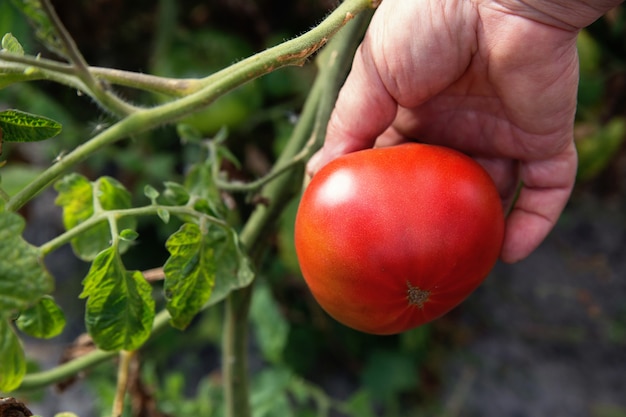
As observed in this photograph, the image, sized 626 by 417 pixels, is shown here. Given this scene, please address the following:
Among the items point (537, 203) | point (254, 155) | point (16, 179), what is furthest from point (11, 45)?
point (254, 155)

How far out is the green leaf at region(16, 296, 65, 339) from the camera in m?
0.58

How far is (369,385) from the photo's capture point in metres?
1.42

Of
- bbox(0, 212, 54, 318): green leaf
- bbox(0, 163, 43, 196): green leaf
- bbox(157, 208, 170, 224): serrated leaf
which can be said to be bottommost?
bbox(0, 163, 43, 196): green leaf

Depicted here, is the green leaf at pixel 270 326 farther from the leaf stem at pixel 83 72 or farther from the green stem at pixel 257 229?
the leaf stem at pixel 83 72

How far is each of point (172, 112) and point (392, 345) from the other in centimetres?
100

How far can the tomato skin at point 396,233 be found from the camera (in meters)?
0.58

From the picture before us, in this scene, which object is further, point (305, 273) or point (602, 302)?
point (602, 302)

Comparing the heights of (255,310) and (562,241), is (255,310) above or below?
above

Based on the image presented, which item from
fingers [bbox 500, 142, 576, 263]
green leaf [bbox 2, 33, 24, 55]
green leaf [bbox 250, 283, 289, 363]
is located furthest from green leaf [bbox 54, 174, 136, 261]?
green leaf [bbox 250, 283, 289, 363]

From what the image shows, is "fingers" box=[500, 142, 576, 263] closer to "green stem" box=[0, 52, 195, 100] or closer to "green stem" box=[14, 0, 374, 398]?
"green stem" box=[14, 0, 374, 398]

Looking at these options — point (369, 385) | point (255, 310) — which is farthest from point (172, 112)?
point (369, 385)

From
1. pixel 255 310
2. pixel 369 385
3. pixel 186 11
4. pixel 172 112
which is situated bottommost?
pixel 369 385

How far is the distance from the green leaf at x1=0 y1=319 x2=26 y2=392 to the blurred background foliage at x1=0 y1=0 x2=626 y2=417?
2.33 ft

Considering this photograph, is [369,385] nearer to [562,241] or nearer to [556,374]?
[556,374]
